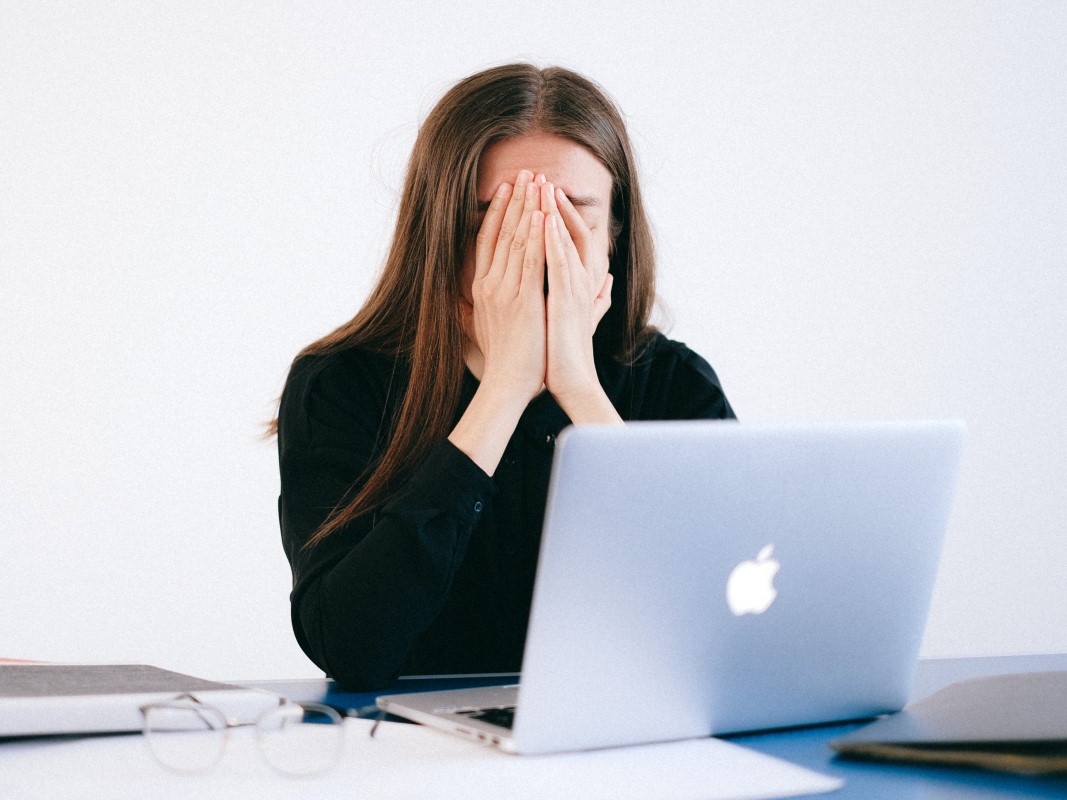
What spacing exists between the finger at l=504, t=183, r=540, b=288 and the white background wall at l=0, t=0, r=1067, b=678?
1231 millimetres

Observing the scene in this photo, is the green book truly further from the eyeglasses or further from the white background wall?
the white background wall

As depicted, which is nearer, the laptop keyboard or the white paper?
the white paper

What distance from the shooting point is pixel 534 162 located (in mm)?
1433

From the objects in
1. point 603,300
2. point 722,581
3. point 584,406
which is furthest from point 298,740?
point 603,300

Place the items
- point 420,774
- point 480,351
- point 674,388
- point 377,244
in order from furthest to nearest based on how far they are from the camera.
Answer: point 377,244 → point 674,388 → point 480,351 → point 420,774

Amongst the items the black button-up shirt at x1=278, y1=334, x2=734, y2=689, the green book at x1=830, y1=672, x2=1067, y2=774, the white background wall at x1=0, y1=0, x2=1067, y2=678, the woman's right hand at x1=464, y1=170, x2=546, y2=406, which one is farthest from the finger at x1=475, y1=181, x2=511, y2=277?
the white background wall at x1=0, y1=0, x2=1067, y2=678

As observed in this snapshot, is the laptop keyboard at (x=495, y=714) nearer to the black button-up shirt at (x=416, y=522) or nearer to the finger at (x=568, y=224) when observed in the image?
the black button-up shirt at (x=416, y=522)

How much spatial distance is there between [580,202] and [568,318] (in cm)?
16

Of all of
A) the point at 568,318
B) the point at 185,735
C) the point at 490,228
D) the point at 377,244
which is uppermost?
the point at 377,244

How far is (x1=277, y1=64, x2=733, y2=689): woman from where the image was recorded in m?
1.34

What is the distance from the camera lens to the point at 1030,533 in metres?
3.80

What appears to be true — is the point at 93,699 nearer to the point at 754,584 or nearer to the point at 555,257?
the point at 754,584

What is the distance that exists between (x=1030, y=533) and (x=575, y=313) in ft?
9.62

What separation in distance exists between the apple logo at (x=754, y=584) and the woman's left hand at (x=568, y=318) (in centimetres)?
58
